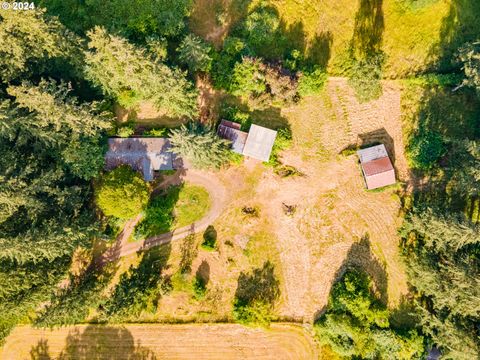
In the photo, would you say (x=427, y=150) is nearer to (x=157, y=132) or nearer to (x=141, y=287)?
(x=157, y=132)

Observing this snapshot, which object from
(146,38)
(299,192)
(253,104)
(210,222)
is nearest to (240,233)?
(210,222)

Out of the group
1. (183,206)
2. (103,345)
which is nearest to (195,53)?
(183,206)

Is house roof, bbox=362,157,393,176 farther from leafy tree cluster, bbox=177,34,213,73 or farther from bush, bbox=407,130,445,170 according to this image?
leafy tree cluster, bbox=177,34,213,73

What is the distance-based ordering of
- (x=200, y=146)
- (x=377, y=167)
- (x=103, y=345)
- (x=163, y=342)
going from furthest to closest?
(x=103, y=345) < (x=163, y=342) < (x=377, y=167) < (x=200, y=146)

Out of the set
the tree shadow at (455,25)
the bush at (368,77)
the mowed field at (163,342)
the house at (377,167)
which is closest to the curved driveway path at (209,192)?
the mowed field at (163,342)

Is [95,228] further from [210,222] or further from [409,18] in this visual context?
[409,18]

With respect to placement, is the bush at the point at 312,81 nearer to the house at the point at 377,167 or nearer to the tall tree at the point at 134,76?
the house at the point at 377,167

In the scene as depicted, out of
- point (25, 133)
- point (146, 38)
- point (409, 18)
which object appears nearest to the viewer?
point (25, 133)
